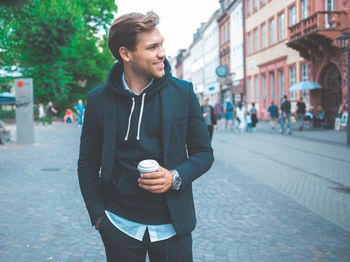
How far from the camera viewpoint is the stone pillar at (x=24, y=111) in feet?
56.6

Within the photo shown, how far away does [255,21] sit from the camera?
137ft

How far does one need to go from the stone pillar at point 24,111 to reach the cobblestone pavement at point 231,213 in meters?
6.00

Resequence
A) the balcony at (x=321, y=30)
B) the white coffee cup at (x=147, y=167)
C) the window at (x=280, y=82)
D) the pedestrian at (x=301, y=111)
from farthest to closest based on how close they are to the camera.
Result: the window at (x=280, y=82), the pedestrian at (x=301, y=111), the balcony at (x=321, y=30), the white coffee cup at (x=147, y=167)

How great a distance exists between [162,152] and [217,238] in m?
3.22

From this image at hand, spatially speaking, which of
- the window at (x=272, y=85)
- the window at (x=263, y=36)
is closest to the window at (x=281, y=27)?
the window at (x=272, y=85)

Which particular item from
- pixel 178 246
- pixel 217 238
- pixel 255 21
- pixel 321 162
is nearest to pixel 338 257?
pixel 217 238

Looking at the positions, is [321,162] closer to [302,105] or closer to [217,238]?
[217,238]

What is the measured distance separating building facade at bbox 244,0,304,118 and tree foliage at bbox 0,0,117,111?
13338 mm

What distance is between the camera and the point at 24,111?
680 inches

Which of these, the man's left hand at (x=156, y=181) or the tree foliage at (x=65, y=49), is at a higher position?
the tree foliage at (x=65, y=49)

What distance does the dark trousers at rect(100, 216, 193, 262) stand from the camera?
2.13 meters

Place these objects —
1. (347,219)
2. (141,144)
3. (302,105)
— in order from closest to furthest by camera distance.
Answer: (141,144), (347,219), (302,105)

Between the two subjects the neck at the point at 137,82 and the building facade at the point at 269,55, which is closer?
the neck at the point at 137,82

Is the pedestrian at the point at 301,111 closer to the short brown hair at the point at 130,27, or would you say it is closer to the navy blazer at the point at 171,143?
the navy blazer at the point at 171,143
